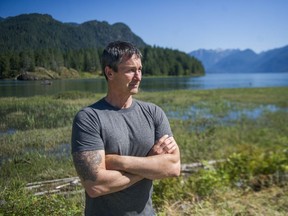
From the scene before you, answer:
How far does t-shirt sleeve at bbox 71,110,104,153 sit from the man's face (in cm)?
39

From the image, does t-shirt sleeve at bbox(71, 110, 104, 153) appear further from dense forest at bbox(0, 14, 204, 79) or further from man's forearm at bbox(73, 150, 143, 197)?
dense forest at bbox(0, 14, 204, 79)

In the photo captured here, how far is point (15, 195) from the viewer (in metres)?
4.96

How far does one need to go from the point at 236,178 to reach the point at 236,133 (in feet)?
25.4

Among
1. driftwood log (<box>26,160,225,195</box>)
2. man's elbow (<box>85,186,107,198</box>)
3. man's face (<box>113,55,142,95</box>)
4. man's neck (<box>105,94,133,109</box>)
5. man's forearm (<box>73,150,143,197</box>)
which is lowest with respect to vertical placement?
driftwood log (<box>26,160,225,195</box>)

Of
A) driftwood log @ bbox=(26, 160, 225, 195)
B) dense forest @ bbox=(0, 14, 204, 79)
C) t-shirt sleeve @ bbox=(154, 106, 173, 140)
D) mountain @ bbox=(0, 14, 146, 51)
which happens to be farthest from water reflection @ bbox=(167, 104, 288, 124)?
t-shirt sleeve @ bbox=(154, 106, 173, 140)

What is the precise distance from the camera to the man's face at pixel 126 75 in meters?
2.70

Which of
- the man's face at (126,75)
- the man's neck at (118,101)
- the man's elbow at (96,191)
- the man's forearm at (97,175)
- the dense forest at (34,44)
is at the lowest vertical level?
the man's elbow at (96,191)

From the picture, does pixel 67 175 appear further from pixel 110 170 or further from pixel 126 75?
pixel 126 75

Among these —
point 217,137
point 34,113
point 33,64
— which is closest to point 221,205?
point 34,113

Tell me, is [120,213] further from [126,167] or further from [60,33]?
[60,33]

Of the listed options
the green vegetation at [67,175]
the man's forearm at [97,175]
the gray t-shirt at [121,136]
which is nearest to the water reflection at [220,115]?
the green vegetation at [67,175]

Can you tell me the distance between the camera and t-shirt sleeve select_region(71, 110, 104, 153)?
2.49m

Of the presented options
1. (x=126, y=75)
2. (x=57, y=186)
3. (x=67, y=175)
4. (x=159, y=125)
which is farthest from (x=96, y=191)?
(x=67, y=175)

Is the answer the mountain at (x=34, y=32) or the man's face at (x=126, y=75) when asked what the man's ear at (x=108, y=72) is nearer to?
the man's face at (x=126, y=75)
